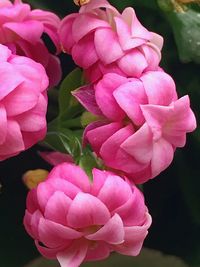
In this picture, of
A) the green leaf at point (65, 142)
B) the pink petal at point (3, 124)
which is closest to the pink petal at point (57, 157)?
the green leaf at point (65, 142)

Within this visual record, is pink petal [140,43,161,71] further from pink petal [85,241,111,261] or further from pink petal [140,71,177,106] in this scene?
pink petal [85,241,111,261]

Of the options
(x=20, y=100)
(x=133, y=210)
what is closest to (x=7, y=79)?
(x=20, y=100)

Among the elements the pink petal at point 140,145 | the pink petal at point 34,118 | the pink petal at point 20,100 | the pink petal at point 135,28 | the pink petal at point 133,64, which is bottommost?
the pink petal at point 140,145

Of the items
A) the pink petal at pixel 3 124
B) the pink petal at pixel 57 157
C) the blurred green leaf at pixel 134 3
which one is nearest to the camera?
the pink petal at pixel 3 124

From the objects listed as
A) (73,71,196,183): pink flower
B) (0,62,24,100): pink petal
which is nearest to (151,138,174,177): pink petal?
(73,71,196,183): pink flower

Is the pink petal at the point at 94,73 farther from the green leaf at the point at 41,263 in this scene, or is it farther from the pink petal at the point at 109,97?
the green leaf at the point at 41,263

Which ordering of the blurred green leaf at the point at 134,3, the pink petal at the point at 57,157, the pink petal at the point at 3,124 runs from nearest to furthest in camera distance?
the pink petal at the point at 3,124 < the pink petal at the point at 57,157 < the blurred green leaf at the point at 134,3

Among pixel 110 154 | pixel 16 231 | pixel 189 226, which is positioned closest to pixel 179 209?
pixel 189 226
